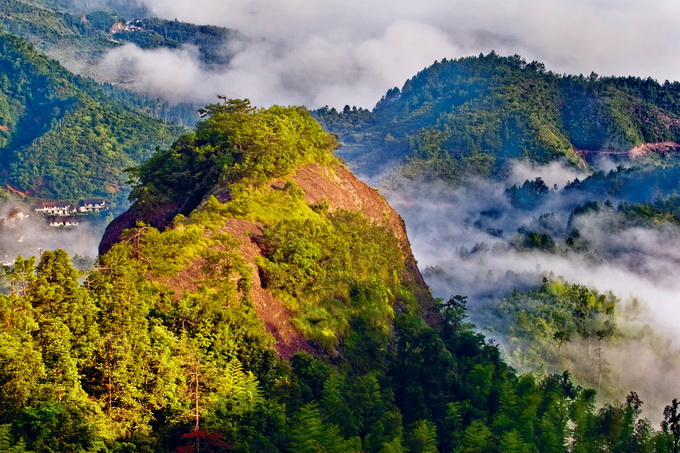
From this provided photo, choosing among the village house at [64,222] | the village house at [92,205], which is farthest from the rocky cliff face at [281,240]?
the village house at [92,205]

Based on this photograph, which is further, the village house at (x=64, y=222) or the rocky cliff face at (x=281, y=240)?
the village house at (x=64, y=222)

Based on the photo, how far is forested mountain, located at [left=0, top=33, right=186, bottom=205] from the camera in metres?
164

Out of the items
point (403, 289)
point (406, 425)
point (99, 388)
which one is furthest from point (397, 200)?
point (99, 388)

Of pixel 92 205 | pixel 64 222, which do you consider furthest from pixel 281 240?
pixel 92 205

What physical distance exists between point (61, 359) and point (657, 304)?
9490 centimetres

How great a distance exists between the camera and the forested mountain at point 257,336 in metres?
25.5

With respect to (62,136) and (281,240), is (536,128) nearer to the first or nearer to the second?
(62,136)

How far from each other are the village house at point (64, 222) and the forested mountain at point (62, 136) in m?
10.7

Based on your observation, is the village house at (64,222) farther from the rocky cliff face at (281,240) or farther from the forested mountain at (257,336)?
the rocky cliff face at (281,240)

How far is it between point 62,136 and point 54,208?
83.0 ft

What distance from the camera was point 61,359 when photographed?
81.5ft

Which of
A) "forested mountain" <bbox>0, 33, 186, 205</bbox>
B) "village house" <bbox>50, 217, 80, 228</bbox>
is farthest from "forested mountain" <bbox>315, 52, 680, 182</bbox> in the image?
"village house" <bbox>50, 217, 80, 228</bbox>

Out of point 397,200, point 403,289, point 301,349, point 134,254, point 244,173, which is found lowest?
point 301,349

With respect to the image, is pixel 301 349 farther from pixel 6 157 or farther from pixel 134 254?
pixel 6 157
